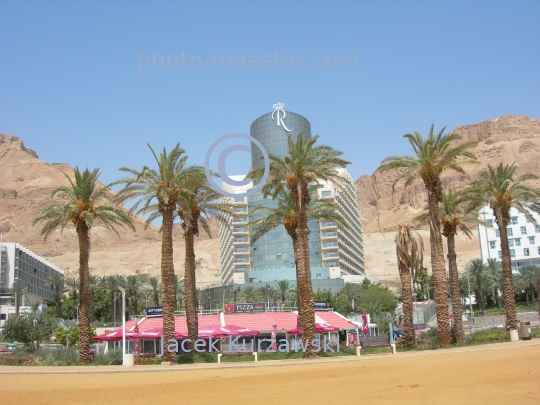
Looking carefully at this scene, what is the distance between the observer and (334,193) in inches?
4771

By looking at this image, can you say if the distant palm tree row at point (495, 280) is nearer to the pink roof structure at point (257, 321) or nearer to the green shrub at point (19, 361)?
the pink roof structure at point (257, 321)

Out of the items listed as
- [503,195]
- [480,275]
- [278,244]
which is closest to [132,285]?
[278,244]

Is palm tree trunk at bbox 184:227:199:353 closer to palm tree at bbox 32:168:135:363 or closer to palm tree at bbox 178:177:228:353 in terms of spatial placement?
palm tree at bbox 178:177:228:353

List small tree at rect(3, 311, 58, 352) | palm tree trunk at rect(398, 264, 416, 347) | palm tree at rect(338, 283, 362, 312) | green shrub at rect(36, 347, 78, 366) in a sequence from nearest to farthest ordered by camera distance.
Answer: green shrub at rect(36, 347, 78, 366)
palm tree trunk at rect(398, 264, 416, 347)
small tree at rect(3, 311, 58, 352)
palm tree at rect(338, 283, 362, 312)

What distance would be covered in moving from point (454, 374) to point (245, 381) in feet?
22.1

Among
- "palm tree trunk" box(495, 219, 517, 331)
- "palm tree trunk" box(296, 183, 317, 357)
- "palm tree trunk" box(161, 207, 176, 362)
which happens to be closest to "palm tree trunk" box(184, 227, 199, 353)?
"palm tree trunk" box(161, 207, 176, 362)

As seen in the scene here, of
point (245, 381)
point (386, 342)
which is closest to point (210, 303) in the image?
point (386, 342)

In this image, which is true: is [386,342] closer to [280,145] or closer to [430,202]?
[430,202]

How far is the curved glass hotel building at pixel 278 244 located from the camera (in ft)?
374

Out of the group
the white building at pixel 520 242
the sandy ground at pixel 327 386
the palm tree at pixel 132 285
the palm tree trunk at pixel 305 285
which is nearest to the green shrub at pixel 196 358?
the palm tree trunk at pixel 305 285

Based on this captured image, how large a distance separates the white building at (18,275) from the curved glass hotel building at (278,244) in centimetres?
3936

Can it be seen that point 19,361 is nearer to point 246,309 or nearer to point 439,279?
point 246,309

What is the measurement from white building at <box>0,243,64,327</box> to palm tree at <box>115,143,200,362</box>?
61.0 m

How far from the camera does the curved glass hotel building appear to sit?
374 ft
